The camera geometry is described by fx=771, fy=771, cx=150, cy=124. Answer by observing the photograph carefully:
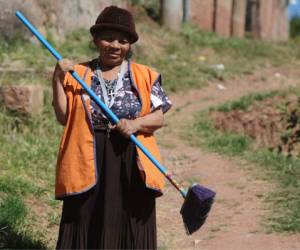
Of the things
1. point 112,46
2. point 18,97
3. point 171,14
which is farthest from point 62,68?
point 171,14

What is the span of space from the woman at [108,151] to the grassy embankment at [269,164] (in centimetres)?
166

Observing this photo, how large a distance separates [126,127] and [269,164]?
357 centimetres

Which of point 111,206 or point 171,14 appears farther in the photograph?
point 171,14

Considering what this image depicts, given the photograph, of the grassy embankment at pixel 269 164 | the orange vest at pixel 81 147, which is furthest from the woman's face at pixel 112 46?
the grassy embankment at pixel 269 164

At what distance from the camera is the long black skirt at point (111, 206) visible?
3803 millimetres

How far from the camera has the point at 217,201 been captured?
6062mm

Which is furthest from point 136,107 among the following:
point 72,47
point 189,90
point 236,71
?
point 236,71

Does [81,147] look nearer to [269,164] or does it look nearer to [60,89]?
[60,89]

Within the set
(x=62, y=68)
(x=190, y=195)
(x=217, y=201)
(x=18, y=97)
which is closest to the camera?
(x=62, y=68)

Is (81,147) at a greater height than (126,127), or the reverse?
(126,127)

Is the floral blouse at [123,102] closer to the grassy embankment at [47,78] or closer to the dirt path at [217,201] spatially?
the grassy embankment at [47,78]

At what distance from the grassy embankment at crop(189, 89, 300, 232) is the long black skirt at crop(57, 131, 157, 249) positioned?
162cm

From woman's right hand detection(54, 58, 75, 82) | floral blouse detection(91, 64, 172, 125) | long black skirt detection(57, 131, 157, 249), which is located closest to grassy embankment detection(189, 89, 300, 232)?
long black skirt detection(57, 131, 157, 249)

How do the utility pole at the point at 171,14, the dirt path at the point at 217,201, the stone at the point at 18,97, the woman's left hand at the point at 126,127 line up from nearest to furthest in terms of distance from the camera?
the woman's left hand at the point at 126,127 < the dirt path at the point at 217,201 < the stone at the point at 18,97 < the utility pole at the point at 171,14
